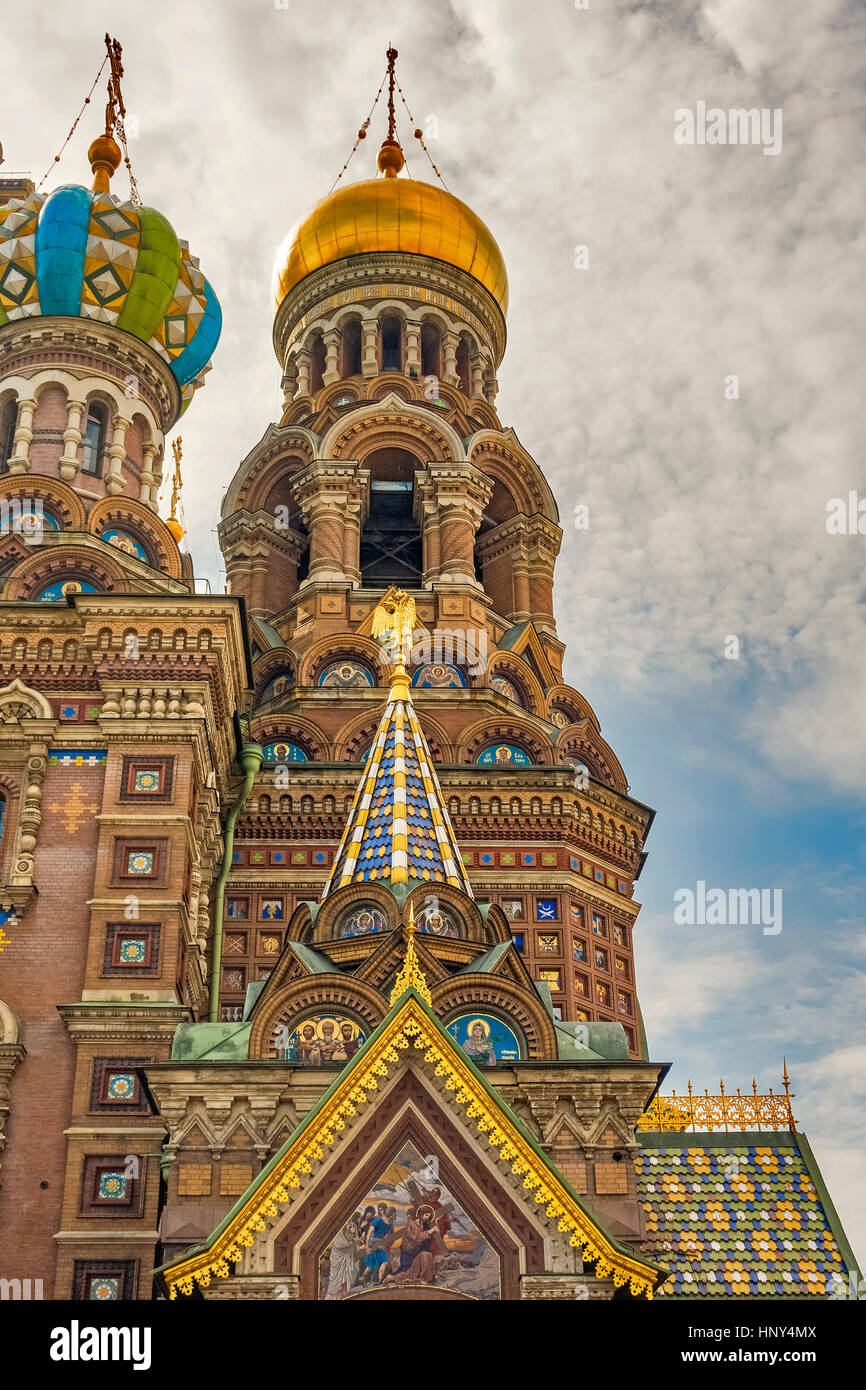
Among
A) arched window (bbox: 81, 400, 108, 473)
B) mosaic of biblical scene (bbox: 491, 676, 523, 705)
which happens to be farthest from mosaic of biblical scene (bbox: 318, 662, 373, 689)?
arched window (bbox: 81, 400, 108, 473)

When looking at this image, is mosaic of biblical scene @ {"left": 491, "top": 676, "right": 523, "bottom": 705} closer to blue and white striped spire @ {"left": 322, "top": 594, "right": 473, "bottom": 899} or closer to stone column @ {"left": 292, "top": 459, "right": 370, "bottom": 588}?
stone column @ {"left": 292, "top": 459, "right": 370, "bottom": 588}

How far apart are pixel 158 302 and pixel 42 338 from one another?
152 cm

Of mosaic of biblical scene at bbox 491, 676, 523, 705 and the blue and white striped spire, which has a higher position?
mosaic of biblical scene at bbox 491, 676, 523, 705

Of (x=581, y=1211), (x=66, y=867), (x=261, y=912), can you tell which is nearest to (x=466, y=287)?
(x=261, y=912)

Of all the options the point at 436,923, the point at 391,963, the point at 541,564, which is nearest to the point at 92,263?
the point at 541,564

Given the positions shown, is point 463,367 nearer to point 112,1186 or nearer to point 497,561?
point 497,561

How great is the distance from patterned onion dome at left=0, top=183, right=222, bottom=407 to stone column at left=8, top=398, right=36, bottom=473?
1306 mm

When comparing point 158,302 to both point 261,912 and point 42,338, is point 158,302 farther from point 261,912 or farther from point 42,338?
point 261,912

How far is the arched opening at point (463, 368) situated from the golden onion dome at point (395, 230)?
1.34 m

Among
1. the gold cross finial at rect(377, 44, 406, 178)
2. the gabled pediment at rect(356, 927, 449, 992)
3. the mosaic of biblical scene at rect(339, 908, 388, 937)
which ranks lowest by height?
the gabled pediment at rect(356, 927, 449, 992)

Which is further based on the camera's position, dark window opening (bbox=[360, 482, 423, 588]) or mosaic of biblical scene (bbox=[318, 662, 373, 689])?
dark window opening (bbox=[360, 482, 423, 588])

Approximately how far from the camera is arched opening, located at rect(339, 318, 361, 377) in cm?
2592

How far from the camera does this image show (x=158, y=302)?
20391 millimetres

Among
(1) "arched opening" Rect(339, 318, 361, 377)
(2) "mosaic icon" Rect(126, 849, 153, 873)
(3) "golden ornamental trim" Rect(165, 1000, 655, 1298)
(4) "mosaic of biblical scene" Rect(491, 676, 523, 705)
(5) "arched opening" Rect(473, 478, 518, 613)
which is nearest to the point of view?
(3) "golden ornamental trim" Rect(165, 1000, 655, 1298)
